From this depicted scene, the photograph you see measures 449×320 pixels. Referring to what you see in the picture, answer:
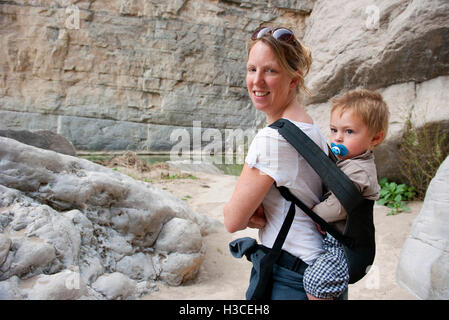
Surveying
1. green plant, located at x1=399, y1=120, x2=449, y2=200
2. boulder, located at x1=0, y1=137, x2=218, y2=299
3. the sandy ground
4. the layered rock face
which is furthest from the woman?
the layered rock face

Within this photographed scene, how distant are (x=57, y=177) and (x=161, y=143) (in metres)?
8.26

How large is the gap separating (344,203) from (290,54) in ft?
1.68

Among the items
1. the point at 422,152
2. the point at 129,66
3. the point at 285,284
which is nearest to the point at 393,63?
the point at 422,152

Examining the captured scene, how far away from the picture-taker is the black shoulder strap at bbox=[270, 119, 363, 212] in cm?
99

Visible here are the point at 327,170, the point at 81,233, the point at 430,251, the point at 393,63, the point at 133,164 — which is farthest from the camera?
the point at 133,164

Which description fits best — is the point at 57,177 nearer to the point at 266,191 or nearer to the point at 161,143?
the point at 266,191

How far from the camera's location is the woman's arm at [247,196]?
104cm

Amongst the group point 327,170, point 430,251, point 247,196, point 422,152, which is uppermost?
point 327,170

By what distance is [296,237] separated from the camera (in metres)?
1.10

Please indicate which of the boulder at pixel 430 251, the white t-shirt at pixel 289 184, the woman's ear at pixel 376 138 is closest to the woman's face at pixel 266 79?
the white t-shirt at pixel 289 184

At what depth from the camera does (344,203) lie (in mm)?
990

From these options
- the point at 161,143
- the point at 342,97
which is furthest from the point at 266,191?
the point at 161,143

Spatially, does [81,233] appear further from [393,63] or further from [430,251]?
[393,63]

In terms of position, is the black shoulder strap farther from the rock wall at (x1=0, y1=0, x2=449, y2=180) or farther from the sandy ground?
the rock wall at (x1=0, y1=0, x2=449, y2=180)
